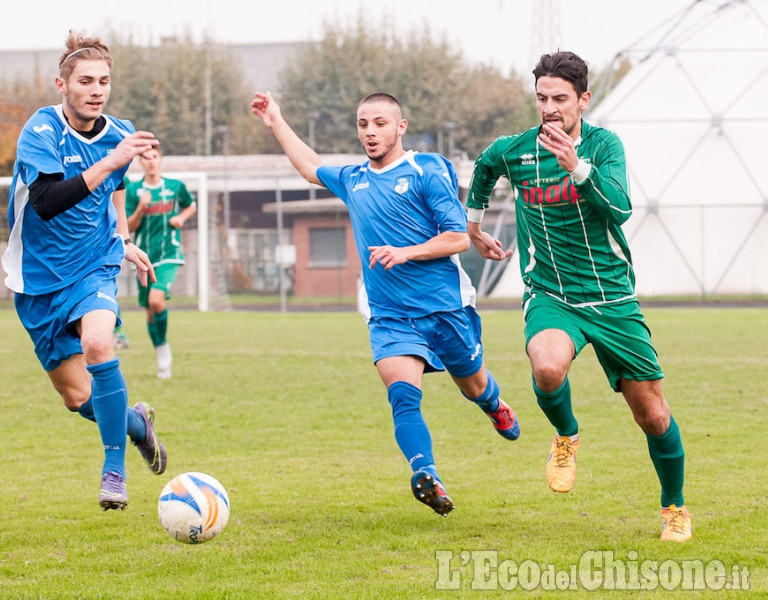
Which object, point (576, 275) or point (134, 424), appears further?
point (134, 424)

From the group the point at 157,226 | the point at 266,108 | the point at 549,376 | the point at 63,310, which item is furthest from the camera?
the point at 157,226

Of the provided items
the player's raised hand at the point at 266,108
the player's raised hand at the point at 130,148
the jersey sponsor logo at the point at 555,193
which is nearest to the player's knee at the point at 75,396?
the player's raised hand at the point at 130,148

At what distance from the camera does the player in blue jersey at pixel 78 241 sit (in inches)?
222

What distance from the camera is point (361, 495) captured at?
6625mm

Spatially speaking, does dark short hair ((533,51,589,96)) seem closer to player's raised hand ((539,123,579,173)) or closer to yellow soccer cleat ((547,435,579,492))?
player's raised hand ((539,123,579,173))

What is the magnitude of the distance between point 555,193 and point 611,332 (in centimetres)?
74

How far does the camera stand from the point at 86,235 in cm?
613

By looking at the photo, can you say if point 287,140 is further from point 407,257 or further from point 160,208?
point 160,208

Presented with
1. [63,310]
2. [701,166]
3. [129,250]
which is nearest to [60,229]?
[63,310]

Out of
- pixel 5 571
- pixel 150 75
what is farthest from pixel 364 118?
pixel 150 75

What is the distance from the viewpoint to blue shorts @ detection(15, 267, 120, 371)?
5980 millimetres

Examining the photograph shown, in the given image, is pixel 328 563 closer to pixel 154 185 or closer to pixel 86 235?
pixel 86 235

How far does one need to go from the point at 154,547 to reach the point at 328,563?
956 mm

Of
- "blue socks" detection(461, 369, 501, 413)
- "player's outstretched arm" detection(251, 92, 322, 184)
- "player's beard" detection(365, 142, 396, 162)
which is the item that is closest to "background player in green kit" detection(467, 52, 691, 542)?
"player's beard" detection(365, 142, 396, 162)
